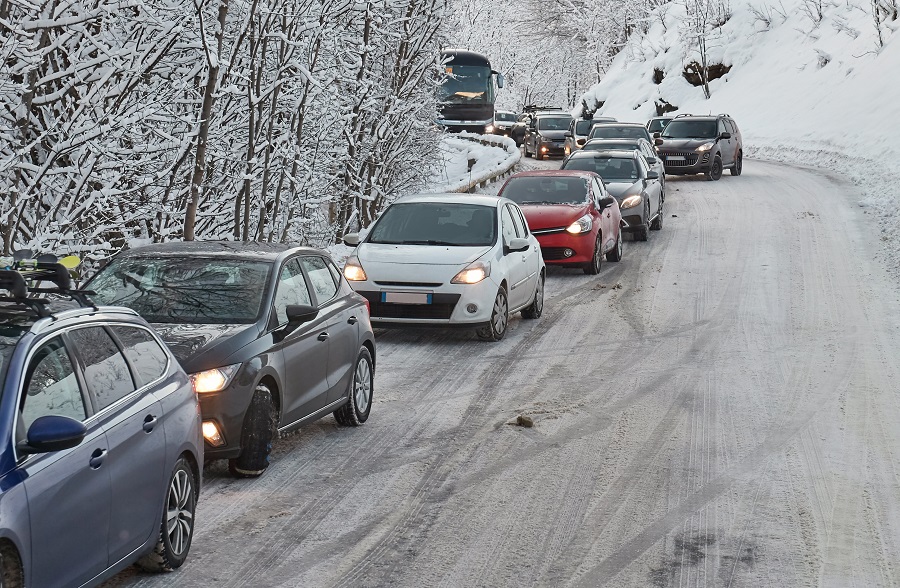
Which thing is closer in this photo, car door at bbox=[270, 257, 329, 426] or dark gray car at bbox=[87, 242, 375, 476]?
dark gray car at bbox=[87, 242, 375, 476]

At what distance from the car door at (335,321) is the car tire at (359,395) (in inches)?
6.5

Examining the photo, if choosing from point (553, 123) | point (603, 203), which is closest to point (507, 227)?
point (603, 203)

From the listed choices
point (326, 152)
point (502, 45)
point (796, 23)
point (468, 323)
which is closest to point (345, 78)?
point (326, 152)

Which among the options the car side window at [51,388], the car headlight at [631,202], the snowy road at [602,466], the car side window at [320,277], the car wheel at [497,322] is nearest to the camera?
the car side window at [51,388]

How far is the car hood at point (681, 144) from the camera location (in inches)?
1454

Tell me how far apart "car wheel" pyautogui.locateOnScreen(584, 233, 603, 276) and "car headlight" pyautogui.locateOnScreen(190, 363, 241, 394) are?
39.7ft

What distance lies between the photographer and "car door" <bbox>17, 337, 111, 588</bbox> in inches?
190

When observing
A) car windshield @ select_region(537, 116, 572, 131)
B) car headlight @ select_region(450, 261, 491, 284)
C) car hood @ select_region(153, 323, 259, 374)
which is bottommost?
car windshield @ select_region(537, 116, 572, 131)

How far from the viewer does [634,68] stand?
90.6m

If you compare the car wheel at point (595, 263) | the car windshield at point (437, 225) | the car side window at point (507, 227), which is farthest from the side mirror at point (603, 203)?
the car windshield at point (437, 225)

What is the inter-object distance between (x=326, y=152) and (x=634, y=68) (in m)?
71.6

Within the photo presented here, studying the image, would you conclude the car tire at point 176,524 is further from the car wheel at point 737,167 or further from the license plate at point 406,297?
the car wheel at point 737,167

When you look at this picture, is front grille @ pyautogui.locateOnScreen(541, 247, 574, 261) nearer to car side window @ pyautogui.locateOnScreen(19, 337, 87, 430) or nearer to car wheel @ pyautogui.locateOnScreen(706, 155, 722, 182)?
car side window @ pyautogui.locateOnScreen(19, 337, 87, 430)

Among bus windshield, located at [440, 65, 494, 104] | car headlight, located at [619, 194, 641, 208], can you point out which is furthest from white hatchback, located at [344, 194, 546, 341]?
bus windshield, located at [440, 65, 494, 104]
